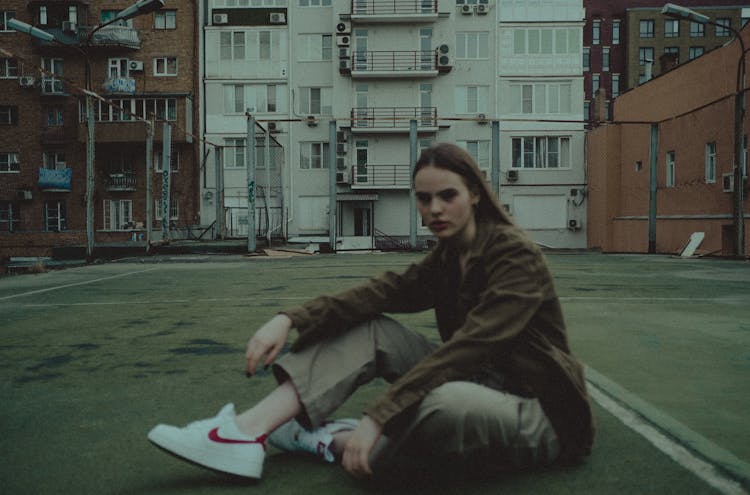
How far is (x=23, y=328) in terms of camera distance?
557 cm

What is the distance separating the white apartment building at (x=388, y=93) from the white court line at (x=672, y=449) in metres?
29.4

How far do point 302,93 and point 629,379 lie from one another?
31878 millimetres

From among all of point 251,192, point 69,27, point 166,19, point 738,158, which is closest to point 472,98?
point 166,19

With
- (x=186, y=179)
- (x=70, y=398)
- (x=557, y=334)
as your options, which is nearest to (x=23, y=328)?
(x=70, y=398)

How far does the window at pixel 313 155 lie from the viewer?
33500 millimetres

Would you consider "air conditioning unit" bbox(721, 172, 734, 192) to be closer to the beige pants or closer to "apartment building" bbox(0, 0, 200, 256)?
the beige pants

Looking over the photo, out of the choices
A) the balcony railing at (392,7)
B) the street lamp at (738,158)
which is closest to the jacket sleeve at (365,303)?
the street lamp at (738,158)

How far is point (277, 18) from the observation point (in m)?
33.9

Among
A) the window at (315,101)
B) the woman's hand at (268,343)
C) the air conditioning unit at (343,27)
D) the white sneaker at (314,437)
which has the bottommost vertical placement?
the white sneaker at (314,437)

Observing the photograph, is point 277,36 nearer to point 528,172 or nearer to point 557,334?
point 528,172

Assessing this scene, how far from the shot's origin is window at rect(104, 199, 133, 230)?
33875mm

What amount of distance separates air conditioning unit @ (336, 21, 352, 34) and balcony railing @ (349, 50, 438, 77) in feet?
3.52

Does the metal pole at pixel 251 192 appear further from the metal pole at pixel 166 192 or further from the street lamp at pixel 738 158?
the street lamp at pixel 738 158

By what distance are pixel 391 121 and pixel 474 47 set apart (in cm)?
548
